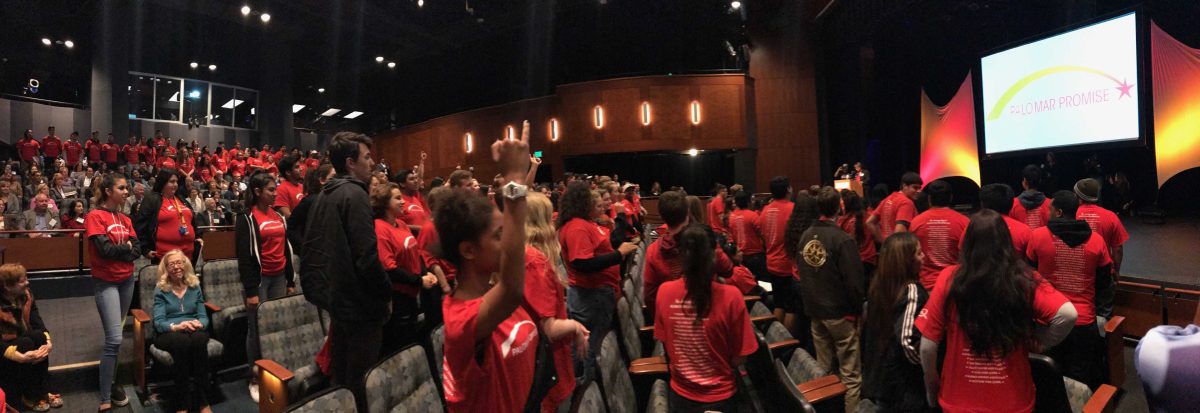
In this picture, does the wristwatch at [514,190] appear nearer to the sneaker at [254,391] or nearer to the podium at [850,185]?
the sneaker at [254,391]

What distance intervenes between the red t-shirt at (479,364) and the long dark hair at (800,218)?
336 centimetres

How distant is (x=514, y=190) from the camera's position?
50.3 inches

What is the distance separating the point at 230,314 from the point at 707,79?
42.8ft

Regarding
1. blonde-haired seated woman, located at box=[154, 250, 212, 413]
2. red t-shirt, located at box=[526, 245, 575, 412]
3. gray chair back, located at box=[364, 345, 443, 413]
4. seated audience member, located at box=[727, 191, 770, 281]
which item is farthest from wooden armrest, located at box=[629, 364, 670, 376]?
seated audience member, located at box=[727, 191, 770, 281]

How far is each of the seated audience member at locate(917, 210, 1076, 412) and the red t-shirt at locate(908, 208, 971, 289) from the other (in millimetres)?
2191

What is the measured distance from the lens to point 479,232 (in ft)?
4.54

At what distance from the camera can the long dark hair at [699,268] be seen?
8.34 ft

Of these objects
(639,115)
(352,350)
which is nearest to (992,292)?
(352,350)

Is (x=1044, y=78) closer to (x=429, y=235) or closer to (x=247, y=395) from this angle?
(x=429, y=235)

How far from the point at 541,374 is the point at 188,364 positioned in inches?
137

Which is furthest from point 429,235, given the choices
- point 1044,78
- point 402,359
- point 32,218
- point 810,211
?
point 1044,78

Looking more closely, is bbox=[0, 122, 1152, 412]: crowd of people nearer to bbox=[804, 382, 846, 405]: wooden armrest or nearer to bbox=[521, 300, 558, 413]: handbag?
bbox=[521, 300, 558, 413]: handbag

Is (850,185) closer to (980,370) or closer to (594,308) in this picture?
(594,308)

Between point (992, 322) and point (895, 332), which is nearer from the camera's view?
point (992, 322)
